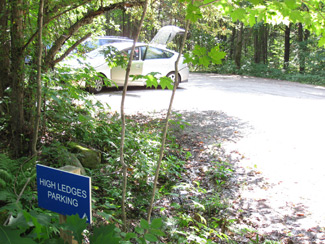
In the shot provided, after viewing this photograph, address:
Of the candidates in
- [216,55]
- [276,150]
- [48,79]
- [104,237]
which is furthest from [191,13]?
[276,150]

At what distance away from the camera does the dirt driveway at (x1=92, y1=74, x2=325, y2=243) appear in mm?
4371

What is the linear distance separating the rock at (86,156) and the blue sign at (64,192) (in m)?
2.37

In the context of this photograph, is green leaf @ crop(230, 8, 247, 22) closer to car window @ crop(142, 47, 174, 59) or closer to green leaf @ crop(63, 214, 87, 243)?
green leaf @ crop(63, 214, 87, 243)

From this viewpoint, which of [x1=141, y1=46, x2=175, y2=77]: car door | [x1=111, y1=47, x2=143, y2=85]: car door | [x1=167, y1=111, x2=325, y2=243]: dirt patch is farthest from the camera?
[x1=141, y1=46, x2=175, y2=77]: car door

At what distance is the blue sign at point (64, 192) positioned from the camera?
1886 mm

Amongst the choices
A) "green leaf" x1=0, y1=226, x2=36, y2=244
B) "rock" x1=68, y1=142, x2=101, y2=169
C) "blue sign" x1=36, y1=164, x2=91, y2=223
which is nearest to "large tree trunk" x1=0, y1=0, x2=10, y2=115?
"rock" x1=68, y1=142, x2=101, y2=169

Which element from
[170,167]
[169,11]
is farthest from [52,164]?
[169,11]

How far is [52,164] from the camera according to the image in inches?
150

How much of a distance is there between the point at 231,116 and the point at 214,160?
321cm

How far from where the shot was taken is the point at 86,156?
4504 millimetres

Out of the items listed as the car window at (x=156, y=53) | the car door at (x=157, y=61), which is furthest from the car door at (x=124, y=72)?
the car window at (x=156, y=53)

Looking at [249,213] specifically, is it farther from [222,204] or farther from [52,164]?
[52,164]

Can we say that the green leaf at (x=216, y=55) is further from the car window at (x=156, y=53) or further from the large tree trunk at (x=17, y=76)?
the car window at (x=156, y=53)

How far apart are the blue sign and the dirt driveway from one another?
301 centimetres
